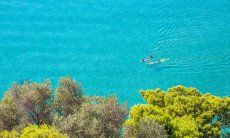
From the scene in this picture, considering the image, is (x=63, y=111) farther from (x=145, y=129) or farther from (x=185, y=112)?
(x=185, y=112)

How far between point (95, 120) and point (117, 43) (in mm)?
11871

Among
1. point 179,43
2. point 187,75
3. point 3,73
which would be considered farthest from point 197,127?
point 3,73

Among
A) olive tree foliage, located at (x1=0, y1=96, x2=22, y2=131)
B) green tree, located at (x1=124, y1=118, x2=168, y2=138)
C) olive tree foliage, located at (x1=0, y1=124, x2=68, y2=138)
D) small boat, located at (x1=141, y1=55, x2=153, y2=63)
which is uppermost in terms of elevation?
small boat, located at (x1=141, y1=55, x2=153, y2=63)

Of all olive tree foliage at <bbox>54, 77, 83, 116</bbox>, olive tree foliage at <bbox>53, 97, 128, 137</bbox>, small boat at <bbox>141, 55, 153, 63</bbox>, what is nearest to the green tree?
olive tree foliage at <bbox>53, 97, 128, 137</bbox>

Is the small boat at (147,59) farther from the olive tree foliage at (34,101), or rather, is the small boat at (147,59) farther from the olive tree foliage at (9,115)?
the olive tree foliage at (9,115)

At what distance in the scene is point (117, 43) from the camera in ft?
87.8

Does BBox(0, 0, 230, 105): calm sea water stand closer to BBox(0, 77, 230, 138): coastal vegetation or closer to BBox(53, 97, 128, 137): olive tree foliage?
BBox(0, 77, 230, 138): coastal vegetation

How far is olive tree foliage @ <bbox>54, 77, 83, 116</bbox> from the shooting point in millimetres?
17359

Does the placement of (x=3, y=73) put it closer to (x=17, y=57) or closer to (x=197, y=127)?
(x=17, y=57)

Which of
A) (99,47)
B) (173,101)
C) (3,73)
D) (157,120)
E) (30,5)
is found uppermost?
(30,5)

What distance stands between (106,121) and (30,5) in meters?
15.9

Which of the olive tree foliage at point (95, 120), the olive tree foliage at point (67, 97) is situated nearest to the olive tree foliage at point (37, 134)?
the olive tree foliage at point (95, 120)

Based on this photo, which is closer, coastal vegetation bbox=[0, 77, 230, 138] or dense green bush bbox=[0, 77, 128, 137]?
coastal vegetation bbox=[0, 77, 230, 138]

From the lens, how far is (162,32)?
89.8 feet
